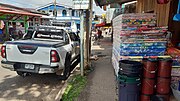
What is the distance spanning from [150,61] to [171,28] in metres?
2.48

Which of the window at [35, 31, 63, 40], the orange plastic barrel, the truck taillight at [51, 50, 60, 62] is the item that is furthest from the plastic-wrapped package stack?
the window at [35, 31, 63, 40]

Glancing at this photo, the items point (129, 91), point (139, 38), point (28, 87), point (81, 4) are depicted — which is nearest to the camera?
point (129, 91)

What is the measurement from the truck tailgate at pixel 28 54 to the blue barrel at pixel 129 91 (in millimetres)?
2578

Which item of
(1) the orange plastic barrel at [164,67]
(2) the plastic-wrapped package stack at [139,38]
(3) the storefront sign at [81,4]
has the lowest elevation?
(1) the orange plastic barrel at [164,67]

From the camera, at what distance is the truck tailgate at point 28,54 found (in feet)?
16.7

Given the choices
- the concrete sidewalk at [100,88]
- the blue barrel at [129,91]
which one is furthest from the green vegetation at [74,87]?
the blue barrel at [129,91]

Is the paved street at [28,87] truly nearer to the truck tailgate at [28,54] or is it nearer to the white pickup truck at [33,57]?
the white pickup truck at [33,57]

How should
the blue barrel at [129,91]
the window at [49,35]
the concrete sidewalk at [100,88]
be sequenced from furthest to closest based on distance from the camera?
the window at [49,35] < the concrete sidewalk at [100,88] < the blue barrel at [129,91]

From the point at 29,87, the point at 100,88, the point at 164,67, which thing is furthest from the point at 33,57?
the point at 164,67

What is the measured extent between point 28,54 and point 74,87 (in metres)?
1.77

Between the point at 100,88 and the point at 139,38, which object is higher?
the point at 139,38

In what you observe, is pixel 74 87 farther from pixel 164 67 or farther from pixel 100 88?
pixel 164 67

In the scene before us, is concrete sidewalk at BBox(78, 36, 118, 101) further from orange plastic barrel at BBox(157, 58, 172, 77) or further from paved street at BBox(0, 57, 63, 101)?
orange plastic barrel at BBox(157, 58, 172, 77)

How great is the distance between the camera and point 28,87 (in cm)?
539
